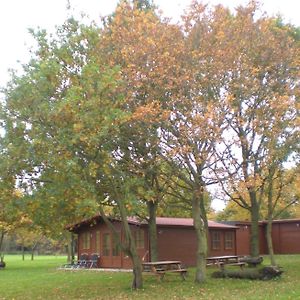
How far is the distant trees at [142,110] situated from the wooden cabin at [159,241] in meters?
9.44

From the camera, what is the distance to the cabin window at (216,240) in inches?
1266


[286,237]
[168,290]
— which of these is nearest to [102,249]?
[168,290]

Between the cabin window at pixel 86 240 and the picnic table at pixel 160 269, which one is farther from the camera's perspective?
the cabin window at pixel 86 240

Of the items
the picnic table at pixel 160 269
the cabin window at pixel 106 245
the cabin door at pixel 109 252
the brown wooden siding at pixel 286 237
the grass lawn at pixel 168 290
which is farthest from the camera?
the brown wooden siding at pixel 286 237

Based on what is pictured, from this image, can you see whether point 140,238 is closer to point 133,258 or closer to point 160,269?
point 160,269

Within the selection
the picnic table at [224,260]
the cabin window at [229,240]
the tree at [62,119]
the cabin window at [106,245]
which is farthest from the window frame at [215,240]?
the tree at [62,119]

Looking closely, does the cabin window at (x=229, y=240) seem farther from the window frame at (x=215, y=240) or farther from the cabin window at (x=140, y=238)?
the cabin window at (x=140, y=238)

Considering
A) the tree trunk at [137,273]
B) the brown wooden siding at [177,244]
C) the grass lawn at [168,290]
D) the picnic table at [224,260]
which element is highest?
the brown wooden siding at [177,244]

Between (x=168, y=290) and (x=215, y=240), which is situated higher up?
(x=215, y=240)

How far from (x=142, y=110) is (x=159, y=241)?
1511cm

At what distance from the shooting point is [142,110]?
1462 cm

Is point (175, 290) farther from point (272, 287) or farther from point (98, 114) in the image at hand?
point (98, 114)

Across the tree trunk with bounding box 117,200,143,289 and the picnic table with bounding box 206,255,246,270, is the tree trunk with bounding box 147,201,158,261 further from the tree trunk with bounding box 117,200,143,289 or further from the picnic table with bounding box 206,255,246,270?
the tree trunk with bounding box 117,200,143,289

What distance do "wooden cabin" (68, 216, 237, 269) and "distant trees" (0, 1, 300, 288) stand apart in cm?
944
